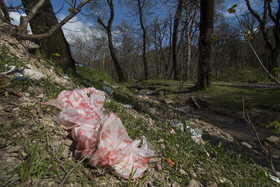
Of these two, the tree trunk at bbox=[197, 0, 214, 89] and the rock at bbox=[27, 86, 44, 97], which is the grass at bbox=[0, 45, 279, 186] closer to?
the rock at bbox=[27, 86, 44, 97]

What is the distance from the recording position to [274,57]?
11180 mm

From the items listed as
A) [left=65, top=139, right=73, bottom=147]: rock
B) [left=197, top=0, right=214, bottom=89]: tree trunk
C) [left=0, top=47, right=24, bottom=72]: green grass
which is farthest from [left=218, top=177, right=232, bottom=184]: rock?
[left=197, top=0, right=214, bottom=89]: tree trunk

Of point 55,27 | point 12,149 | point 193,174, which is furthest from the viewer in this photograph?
point 55,27

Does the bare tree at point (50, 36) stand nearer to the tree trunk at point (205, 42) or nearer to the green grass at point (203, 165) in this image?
the green grass at point (203, 165)

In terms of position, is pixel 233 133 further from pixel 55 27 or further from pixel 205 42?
pixel 205 42

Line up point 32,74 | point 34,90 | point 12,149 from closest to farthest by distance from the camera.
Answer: point 12,149 → point 34,90 → point 32,74

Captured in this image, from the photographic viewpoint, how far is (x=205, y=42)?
5734 millimetres

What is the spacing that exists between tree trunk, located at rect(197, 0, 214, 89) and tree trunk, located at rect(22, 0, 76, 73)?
4.63m

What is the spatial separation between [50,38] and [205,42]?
201 inches

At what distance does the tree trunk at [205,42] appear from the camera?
18.5 ft

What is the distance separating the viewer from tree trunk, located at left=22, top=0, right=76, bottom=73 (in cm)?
374

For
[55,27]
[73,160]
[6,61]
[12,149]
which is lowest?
[73,160]

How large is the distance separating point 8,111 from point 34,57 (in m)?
1.84

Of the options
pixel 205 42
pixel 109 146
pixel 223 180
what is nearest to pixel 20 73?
pixel 109 146
